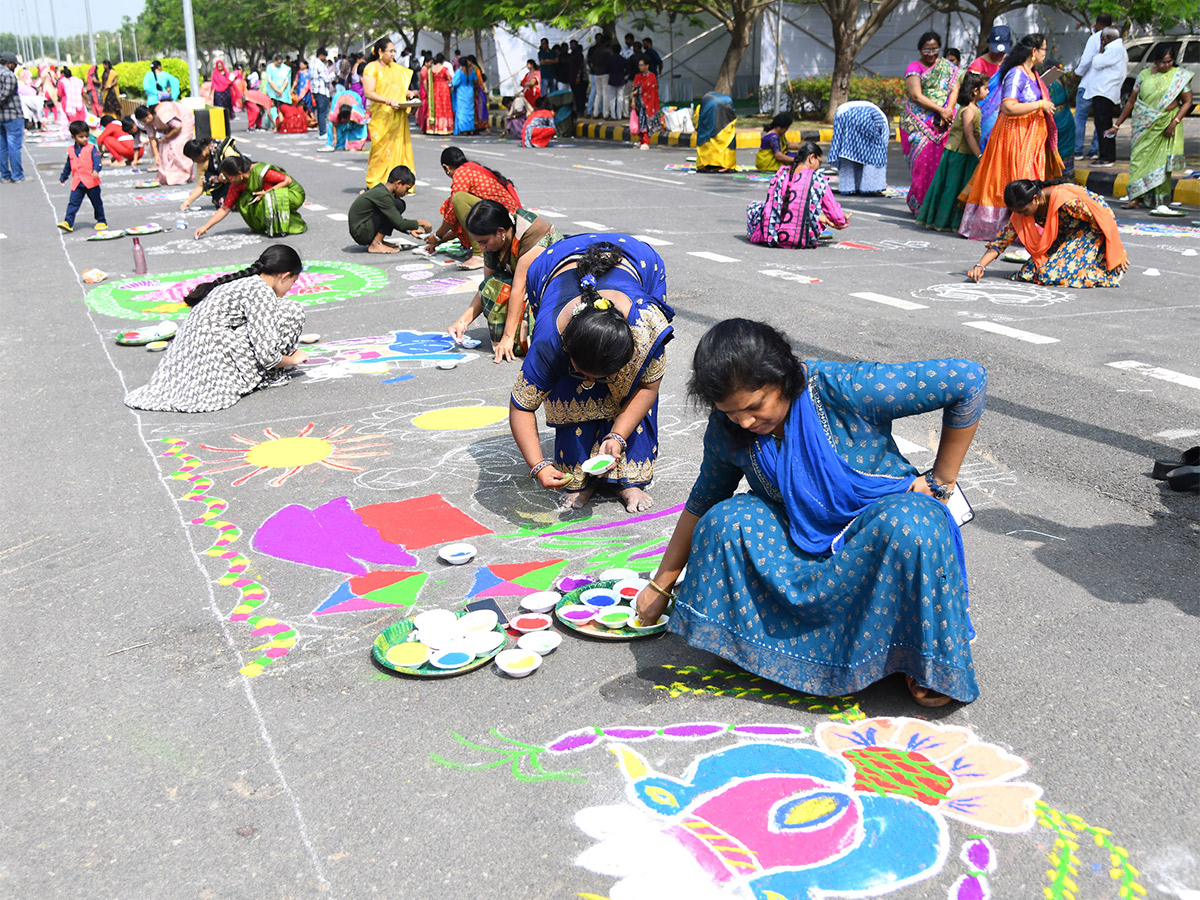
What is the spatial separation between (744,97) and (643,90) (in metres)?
9.50

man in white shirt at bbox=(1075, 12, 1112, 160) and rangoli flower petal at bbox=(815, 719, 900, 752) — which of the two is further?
man in white shirt at bbox=(1075, 12, 1112, 160)

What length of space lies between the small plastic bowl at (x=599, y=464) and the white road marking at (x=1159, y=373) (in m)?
3.18

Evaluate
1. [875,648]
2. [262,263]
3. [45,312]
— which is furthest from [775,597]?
[45,312]

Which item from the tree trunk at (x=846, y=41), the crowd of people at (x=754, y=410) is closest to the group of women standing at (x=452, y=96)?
the tree trunk at (x=846, y=41)

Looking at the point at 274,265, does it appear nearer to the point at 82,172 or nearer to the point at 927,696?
the point at 927,696

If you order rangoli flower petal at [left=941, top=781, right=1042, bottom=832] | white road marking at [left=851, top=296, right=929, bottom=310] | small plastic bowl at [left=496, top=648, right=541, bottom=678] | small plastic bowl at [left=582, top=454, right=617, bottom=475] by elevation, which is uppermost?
white road marking at [left=851, top=296, right=929, bottom=310]

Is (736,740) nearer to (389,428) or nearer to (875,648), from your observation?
(875,648)

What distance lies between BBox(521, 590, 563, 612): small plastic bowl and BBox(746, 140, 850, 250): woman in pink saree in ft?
21.7

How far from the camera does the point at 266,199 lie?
999cm

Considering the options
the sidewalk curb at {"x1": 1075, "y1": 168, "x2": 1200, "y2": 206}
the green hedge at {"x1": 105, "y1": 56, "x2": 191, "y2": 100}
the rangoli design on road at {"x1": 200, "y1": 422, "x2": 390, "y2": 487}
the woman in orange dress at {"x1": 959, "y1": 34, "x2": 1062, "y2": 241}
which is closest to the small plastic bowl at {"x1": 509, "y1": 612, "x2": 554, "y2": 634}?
the rangoli design on road at {"x1": 200, "y1": 422, "x2": 390, "y2": 487}

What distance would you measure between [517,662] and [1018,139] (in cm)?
788

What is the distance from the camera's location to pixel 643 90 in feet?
65.8

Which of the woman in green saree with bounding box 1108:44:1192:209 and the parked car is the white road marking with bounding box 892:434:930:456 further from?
the parked car

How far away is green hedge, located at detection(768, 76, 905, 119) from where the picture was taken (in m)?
22.4
